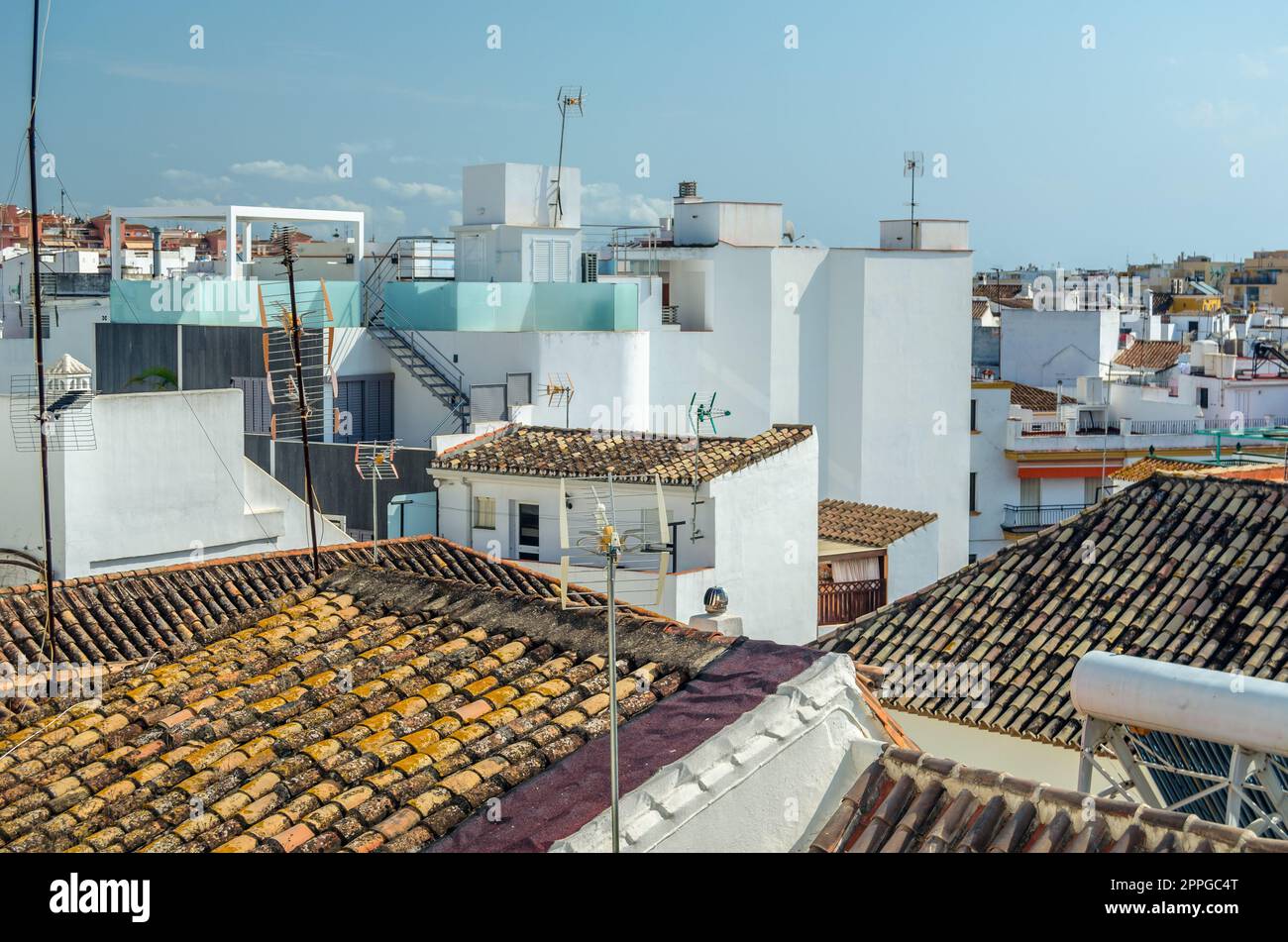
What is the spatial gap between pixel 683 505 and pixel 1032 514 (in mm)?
21835

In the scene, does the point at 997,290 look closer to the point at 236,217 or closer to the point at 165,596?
the point at 236,217

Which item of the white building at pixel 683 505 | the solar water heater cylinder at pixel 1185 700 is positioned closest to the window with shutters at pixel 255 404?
the white building at pixel 683 505

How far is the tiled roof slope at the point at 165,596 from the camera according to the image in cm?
1307

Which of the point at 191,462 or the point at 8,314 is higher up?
the point at 8,314

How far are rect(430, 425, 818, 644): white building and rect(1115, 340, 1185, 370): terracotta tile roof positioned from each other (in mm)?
32407

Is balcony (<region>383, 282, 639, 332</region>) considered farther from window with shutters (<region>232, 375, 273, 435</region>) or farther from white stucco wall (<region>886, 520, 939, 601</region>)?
white stucco wall (<region>886, 520, 939, 601</region>)

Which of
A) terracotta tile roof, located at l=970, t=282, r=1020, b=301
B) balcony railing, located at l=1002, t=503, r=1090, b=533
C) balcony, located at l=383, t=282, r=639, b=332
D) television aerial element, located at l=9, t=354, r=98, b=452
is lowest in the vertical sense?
balcony railing, located at l=1002, t=503, r=1090, b=533

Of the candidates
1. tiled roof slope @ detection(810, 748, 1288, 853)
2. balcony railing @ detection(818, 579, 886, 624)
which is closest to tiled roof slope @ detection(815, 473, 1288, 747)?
tiled roof slope @ detection(810, 748, 1288, 853)

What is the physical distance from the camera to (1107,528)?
50.8 ft

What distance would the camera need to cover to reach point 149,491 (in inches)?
736

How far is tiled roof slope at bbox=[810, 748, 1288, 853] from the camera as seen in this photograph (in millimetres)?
6758
